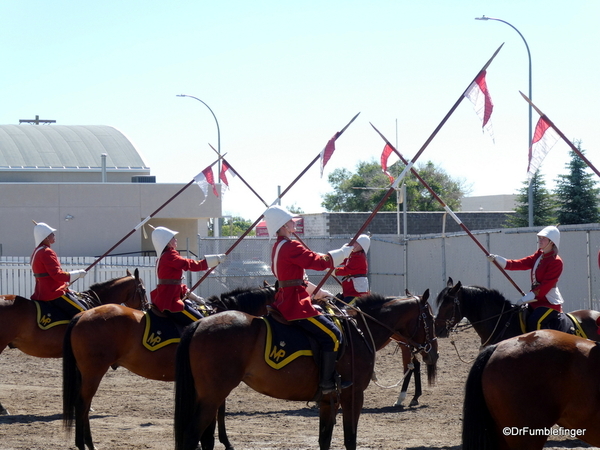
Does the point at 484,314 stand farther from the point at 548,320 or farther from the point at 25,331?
the point at 25,331

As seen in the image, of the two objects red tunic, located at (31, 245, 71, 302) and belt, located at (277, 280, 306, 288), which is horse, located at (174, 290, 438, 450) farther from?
red tunic, located at (31, 245, 71, 302)

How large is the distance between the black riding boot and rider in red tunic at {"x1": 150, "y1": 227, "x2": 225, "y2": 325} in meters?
2.27

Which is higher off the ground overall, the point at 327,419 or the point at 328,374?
the point at 328,374

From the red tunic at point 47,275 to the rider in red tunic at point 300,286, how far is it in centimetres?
448

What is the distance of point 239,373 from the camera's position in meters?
6.40

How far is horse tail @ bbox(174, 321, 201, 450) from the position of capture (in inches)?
250

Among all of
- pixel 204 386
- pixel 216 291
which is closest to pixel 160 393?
pixel 204 386

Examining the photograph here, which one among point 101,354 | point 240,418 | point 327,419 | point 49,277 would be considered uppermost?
point 49,277

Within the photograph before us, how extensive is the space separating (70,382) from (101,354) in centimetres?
48

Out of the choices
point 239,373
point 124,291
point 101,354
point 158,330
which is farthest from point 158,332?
point 124,291

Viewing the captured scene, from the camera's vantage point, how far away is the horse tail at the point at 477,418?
16.6 feet

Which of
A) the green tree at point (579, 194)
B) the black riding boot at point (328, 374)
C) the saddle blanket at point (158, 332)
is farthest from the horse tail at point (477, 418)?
the green tree at point (579, 194)

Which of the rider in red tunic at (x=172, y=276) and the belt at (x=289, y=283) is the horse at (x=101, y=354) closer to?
the rider in red tunic at (x=172, y=276)

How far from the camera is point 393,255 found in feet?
73.5
